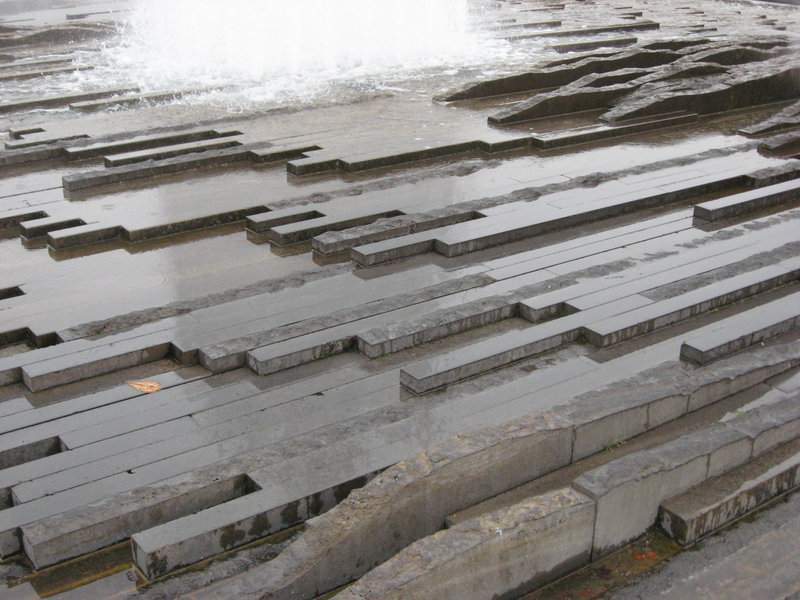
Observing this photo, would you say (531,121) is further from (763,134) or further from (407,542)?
(407,542)

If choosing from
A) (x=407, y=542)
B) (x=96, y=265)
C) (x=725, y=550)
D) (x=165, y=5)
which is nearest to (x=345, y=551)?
(x=407, y=542)

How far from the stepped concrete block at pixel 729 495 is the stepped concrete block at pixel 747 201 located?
114 inches

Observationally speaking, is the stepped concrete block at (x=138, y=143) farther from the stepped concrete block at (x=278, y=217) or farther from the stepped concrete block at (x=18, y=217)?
the stepped concrete block at (x=278, y=217)

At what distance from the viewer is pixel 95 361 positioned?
4590mm

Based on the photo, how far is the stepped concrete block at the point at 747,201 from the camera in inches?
257


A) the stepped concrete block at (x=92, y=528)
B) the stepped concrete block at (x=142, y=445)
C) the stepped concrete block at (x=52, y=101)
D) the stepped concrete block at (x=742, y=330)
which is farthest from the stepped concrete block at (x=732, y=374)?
the stepped concrete block at (x=52, y=101)

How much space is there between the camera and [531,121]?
30.6 feet

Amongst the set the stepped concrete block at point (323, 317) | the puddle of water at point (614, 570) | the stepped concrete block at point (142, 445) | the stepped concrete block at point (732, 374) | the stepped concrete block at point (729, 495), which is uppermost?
the stepped concrete block at point (732, 374)

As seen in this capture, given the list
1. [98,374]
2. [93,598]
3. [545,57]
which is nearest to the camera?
[93,598]

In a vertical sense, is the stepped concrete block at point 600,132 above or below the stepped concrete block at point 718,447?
below

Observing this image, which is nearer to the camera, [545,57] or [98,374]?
[98,374]

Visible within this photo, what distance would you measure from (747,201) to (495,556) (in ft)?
14.3

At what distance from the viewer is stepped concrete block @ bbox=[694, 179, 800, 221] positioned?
6.54 metres

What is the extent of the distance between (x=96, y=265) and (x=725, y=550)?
161 inches
